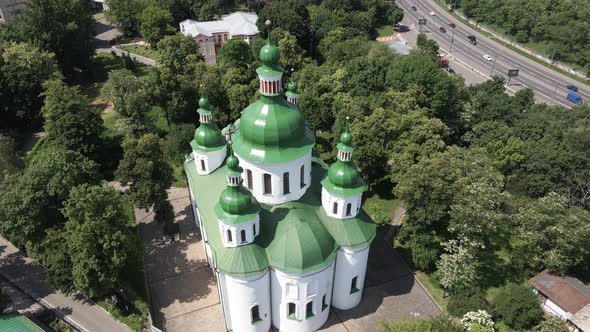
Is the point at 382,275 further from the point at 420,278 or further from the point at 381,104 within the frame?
the point at 381,104

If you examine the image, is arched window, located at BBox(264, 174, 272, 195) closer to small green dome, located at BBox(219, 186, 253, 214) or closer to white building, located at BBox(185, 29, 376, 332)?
white building, located at BBox(185, 29, 376, 332)

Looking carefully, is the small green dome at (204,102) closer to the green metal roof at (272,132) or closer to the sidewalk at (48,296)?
the green metal roof at (272,132)

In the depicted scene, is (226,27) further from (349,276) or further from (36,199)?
(349,276)

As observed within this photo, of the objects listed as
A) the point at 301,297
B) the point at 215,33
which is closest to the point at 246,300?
the point at 301,297

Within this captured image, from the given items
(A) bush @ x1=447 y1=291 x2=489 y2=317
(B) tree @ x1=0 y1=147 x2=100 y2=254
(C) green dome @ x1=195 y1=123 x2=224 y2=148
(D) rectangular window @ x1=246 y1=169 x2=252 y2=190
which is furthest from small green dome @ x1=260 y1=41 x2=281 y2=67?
(A) bush @ x1=447 y1=291 x2=489 y2=317

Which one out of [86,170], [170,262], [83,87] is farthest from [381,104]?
[83,87]

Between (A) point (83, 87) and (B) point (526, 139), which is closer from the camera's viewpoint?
(B) point (526, 139)
